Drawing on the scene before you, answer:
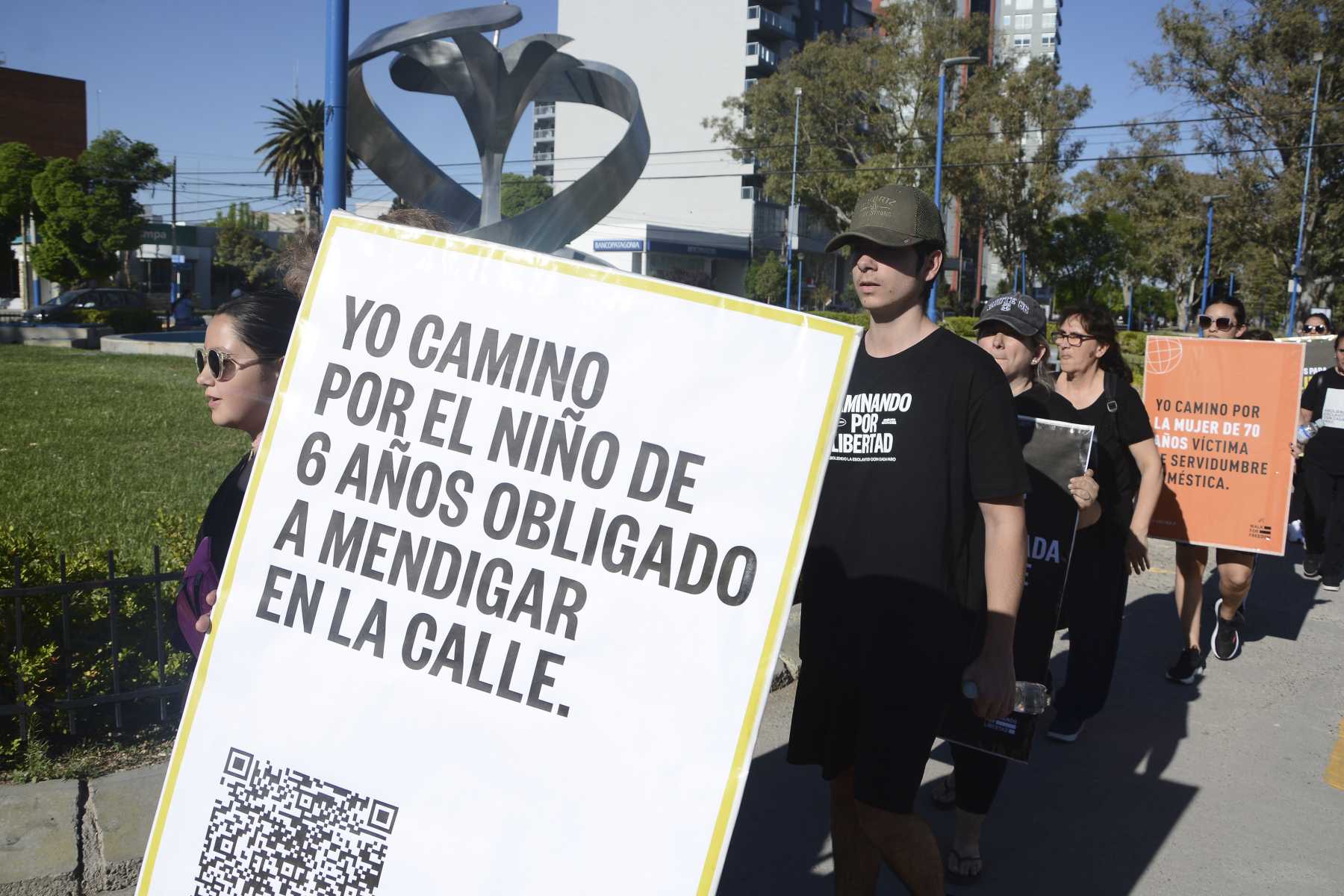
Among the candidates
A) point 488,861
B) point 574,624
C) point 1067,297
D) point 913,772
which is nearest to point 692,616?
point 574,624

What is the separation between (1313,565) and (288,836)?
8.59 metres

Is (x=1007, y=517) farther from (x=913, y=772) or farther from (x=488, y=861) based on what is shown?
(x=488, y=861)

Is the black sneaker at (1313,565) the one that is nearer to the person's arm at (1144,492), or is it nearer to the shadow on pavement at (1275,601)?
the shadow on pavement at (1275,601)

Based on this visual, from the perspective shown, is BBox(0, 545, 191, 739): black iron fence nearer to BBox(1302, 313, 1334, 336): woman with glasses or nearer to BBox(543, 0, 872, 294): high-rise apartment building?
BBox(1302, 313, 1334, 336): woman with glasses

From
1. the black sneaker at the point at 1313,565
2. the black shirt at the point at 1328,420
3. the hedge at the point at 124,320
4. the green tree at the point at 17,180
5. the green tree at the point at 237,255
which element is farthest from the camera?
the green tree at the point at 237,255

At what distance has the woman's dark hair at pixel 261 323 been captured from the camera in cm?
252

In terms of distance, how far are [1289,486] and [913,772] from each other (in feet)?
14.3

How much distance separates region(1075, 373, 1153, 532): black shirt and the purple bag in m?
3.46

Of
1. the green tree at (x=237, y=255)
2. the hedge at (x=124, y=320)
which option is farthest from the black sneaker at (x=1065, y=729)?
the green tree at (x=237, y=255)

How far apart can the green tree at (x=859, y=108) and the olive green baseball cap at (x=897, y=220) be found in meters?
40.5

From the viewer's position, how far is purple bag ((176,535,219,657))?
257cm

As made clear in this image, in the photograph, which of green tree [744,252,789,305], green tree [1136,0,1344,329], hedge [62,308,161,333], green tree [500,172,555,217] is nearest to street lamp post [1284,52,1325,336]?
green tree [1136,0,1344,329]

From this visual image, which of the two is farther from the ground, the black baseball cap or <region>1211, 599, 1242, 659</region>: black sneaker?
the black baseball cap

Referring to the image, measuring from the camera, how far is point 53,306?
3662 centimetres
